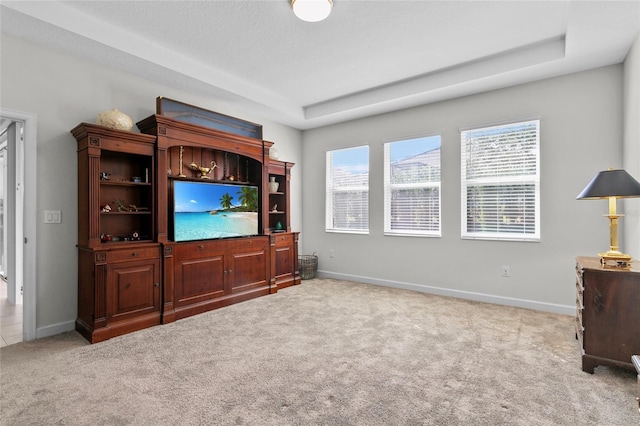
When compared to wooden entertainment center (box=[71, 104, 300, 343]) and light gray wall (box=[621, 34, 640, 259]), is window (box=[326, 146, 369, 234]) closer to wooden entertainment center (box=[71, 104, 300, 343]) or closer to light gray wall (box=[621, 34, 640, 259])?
wooden entertainment center (box=[71, 104, 300, 343])

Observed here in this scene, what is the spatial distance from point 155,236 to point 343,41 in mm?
2793

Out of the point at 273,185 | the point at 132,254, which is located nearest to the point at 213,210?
the point at 132,254

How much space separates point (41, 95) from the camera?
9.71 feet

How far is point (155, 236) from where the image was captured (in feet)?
11.0


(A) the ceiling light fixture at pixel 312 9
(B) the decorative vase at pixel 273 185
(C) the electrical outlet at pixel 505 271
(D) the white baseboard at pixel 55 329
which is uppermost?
(A) the ceiling light fixture at pixel 312 9

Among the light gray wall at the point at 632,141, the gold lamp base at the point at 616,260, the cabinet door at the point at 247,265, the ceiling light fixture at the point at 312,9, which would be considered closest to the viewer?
the gold lamp base at the point at 616,260

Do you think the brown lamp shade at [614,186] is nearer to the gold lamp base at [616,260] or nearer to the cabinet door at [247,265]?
the gold lamp base at [616,260]

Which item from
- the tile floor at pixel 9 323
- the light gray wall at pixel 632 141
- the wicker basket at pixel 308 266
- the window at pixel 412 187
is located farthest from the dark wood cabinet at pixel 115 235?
the light gray wall at pixel 632 141

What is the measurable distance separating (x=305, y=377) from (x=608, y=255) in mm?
2404

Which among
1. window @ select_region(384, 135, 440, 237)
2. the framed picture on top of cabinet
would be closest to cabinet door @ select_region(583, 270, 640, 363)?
window @ select_region(384, 135, 440, 237)

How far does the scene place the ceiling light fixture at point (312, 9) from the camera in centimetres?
250

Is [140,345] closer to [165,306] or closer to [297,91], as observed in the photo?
[165,306]

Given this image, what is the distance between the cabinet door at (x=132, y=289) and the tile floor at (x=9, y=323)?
2.86 ft

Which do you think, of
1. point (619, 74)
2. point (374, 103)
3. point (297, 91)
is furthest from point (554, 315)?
point (297, 91)
